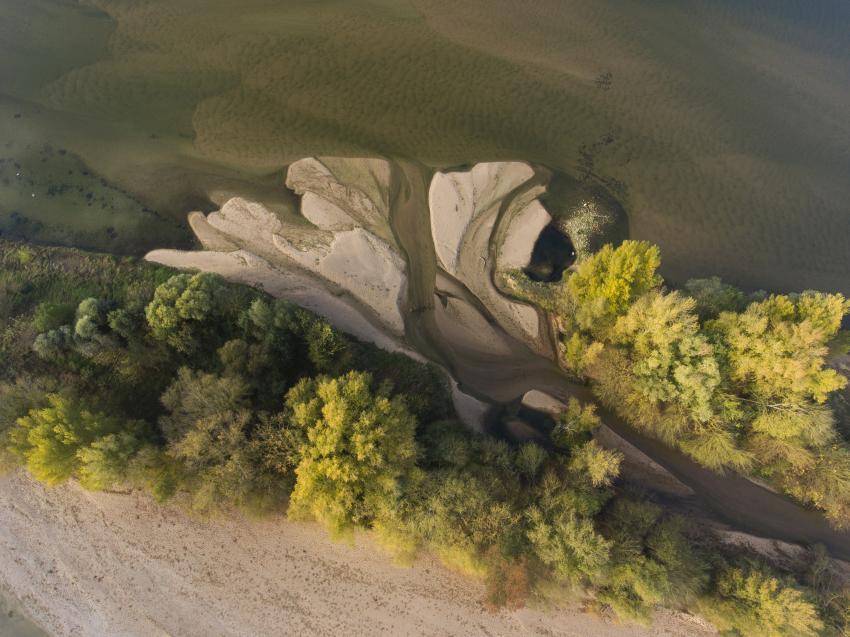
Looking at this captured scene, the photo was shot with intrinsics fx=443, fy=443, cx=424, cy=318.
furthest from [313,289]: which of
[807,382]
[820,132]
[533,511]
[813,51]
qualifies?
[813,51]

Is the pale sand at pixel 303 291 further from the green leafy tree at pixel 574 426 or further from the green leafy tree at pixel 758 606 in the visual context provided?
the green leafy tree at pixel 758 606

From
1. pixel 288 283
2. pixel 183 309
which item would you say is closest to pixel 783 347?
pixel 288 283

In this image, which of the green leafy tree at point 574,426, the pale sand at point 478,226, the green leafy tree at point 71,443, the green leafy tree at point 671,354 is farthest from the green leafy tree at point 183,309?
the green leafy tree at point 671,354

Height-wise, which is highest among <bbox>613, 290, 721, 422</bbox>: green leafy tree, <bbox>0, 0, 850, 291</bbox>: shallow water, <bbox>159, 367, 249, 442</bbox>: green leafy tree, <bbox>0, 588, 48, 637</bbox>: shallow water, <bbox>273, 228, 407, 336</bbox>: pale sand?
<bbox>0, 0, 850, 291</bbox>: shallow water

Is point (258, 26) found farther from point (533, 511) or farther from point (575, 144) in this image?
point (533, 511)

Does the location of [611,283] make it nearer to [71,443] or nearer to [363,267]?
[363,267]

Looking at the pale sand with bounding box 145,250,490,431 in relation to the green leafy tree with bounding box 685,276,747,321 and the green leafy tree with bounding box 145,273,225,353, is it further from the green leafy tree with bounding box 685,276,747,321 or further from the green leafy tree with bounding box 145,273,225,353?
the green leafy tree with bounding box 685,276,747,321

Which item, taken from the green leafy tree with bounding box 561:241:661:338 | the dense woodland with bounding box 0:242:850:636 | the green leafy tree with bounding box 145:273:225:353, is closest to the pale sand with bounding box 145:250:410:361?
the dense woodland with bounding box 0:242:850:636
